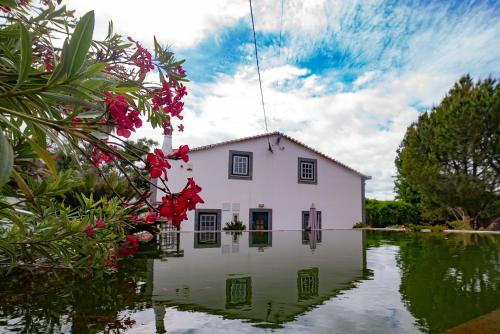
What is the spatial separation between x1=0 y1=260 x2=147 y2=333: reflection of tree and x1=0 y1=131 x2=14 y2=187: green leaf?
155 cm

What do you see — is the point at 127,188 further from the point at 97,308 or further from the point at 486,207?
the point at 486,207

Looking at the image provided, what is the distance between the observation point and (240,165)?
1877cm

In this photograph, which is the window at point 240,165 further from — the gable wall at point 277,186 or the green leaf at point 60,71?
the green leaf at point 60,71

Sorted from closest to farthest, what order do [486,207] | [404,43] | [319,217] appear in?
[404,43] < [486,207] < [319,217]

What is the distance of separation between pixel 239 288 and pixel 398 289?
5.70 feet

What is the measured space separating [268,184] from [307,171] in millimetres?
2912

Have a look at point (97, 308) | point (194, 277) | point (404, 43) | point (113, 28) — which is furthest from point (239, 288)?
point (404, 43)

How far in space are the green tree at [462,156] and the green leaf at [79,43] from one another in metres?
21.3

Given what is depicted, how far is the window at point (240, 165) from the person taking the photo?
60.6ft

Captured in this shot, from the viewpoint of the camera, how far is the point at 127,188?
6121 millimetres

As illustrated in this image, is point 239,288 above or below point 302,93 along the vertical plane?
below

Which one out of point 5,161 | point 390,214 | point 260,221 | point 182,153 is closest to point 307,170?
point 260,221

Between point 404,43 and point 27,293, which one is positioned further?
point 404,43

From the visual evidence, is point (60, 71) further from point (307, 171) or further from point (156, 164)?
point (307, 171)
